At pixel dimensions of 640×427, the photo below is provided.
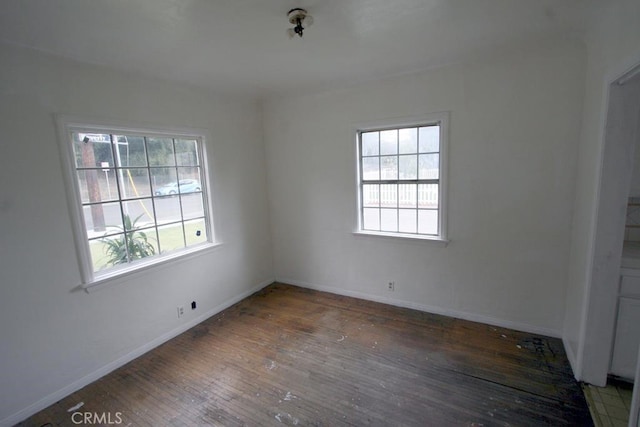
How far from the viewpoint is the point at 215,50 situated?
2398mm

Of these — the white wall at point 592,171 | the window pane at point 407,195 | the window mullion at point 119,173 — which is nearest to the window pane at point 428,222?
the window pane at point 407,195

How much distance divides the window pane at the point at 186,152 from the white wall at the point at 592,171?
3.70 m

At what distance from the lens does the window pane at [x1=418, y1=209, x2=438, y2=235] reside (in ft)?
10.9

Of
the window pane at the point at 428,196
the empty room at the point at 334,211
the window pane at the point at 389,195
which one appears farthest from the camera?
the window pane at the point at 389,195

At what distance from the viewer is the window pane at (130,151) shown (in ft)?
9.09

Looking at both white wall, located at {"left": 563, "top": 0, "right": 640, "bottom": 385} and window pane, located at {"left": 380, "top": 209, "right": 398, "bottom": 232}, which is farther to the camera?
window pane, located at {"left": 380, "top": 209, "right": 398, "bottom": 232}

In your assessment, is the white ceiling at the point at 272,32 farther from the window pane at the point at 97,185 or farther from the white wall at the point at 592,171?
the window pane at the point at 97,185

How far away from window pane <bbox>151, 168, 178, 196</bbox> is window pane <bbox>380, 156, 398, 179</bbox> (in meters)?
2.40

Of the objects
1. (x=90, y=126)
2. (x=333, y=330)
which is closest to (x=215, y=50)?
(x=90, y=126)

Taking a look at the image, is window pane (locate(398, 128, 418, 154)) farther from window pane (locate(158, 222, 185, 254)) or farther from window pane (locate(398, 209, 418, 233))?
window pane (locate(158, 222, 185, 254))

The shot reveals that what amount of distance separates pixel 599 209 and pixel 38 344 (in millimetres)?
4247

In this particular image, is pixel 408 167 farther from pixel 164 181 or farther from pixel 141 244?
pixel 141 244

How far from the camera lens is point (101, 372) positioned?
2.60 metres

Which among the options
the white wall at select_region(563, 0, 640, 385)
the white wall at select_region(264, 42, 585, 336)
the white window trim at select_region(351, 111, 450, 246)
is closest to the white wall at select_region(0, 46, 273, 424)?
the white wall at select_region(264, 42, 585, 336)
